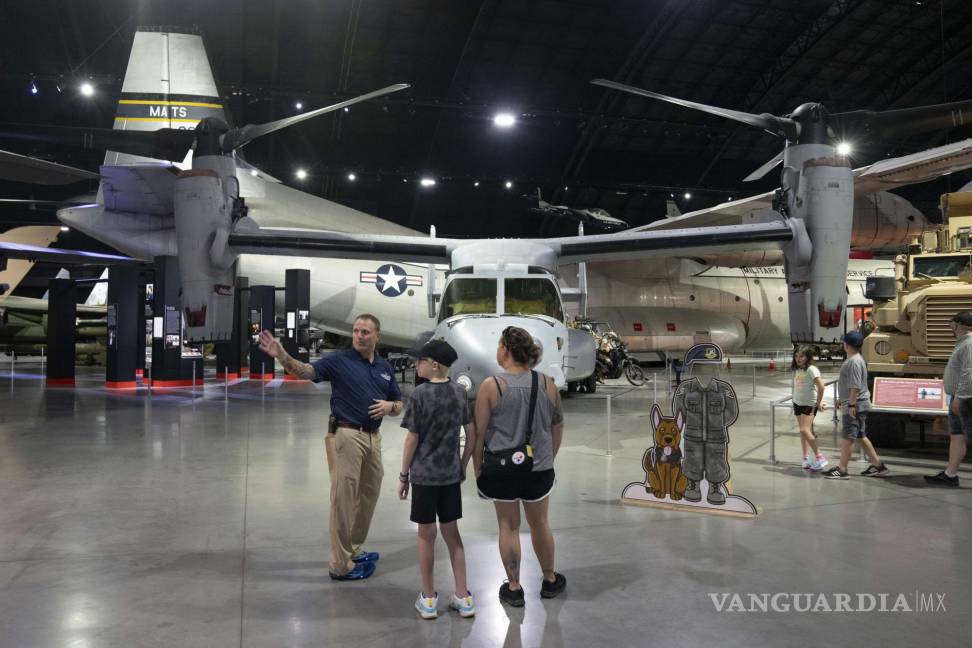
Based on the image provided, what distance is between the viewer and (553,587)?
12.5 ft

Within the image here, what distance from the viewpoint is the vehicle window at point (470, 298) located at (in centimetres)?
1002

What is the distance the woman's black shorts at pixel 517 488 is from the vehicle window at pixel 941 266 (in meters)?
7.71

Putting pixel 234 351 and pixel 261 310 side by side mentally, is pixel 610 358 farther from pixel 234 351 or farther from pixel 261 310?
pixel 234 351

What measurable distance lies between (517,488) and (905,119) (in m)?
9.95

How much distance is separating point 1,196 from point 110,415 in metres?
27.3

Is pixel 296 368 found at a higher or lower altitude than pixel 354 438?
higher

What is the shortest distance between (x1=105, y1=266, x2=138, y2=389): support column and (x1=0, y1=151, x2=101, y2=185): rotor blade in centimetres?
387

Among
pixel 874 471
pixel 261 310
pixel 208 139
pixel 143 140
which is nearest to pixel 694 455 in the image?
pixel 874 471

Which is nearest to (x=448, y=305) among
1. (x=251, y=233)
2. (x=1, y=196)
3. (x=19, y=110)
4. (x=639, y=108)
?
(x=251, y=233)

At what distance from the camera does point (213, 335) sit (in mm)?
10344

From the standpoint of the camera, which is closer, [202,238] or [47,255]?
[202,238]

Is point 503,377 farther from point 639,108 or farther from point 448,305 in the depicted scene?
point 639,108

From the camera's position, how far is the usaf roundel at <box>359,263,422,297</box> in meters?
19.1

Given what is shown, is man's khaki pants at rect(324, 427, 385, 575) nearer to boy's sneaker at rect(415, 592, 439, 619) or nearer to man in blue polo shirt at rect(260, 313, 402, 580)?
man in blue polo shirt at rect(260, 313, 402, 580)
